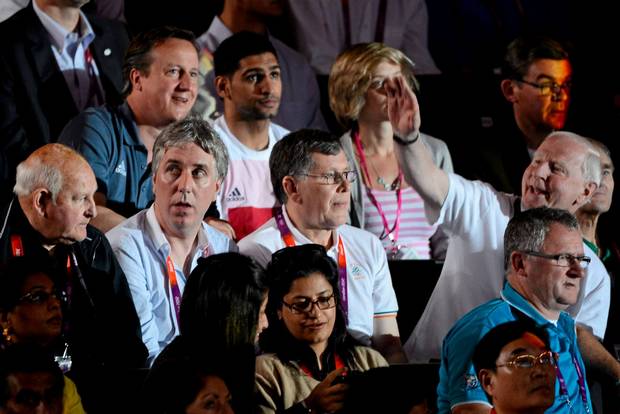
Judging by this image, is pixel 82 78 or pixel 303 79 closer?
pixel 82 78

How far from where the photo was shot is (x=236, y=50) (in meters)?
5.84

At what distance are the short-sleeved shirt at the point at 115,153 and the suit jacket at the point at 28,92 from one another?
214mm

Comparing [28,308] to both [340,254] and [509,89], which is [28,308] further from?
[509,89]

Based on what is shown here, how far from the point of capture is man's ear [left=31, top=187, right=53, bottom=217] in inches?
180

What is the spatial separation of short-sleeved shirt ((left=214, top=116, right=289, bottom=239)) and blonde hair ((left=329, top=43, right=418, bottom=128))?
0.39 m

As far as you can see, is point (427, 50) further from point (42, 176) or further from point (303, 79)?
point (42, 176)

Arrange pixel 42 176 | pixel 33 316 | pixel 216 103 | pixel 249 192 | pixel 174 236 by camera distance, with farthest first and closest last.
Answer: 1. pixel 216 103
2. pixel 249 192
3. pixel 174 236
4. pixel 42 176
5. pixel 33 316

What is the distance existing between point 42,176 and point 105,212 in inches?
20.9

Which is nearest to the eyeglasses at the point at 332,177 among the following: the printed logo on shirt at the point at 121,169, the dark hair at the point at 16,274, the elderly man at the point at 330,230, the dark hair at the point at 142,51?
the elderly man at the point at 330,230

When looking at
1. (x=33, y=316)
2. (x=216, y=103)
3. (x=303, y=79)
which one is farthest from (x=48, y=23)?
(x=33, y=316)

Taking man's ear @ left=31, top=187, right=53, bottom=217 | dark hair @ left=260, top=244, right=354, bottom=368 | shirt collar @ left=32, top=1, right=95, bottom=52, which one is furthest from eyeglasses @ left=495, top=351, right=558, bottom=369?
shirt collar @ left=32, top=1, right=95, bottom=52

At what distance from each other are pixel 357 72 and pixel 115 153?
113cm

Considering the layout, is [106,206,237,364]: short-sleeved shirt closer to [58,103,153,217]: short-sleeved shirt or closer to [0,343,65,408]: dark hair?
[58,103,153,217]: short-sleeved shirt

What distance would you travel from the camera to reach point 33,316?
4203 millimetres
